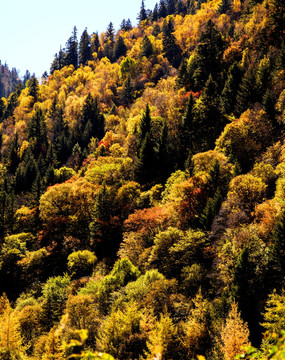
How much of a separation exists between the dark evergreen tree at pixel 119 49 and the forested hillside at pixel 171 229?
6826 cm

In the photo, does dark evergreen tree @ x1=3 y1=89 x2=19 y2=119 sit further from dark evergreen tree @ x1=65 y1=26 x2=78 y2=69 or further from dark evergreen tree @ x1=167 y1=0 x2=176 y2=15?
dark evergreen tree @ x1=167 y1=0 x2=176 y2=15

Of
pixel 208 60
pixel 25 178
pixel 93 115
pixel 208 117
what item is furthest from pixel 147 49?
pixel 25 178

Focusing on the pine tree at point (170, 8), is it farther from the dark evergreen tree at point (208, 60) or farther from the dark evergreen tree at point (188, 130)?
the dark evergreen tree at point (188, 130)

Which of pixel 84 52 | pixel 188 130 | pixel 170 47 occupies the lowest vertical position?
pixel 188 130

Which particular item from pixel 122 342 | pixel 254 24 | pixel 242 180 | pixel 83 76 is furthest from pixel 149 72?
pixel 122 342

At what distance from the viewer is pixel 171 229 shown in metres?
31.7

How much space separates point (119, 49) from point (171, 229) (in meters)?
145

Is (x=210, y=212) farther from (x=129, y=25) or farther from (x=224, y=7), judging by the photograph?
(x=129, y=25)

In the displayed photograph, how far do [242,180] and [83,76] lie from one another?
12716 cm

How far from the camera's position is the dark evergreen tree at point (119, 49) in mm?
148250

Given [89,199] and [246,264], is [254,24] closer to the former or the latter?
[89,199]

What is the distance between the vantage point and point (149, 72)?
116375mm

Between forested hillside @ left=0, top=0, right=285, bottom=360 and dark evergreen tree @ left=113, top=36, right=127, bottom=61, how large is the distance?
68262 mm

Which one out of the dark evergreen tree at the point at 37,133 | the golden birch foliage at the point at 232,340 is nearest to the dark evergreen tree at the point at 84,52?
the dark evergreen tree at the point at 37,133
